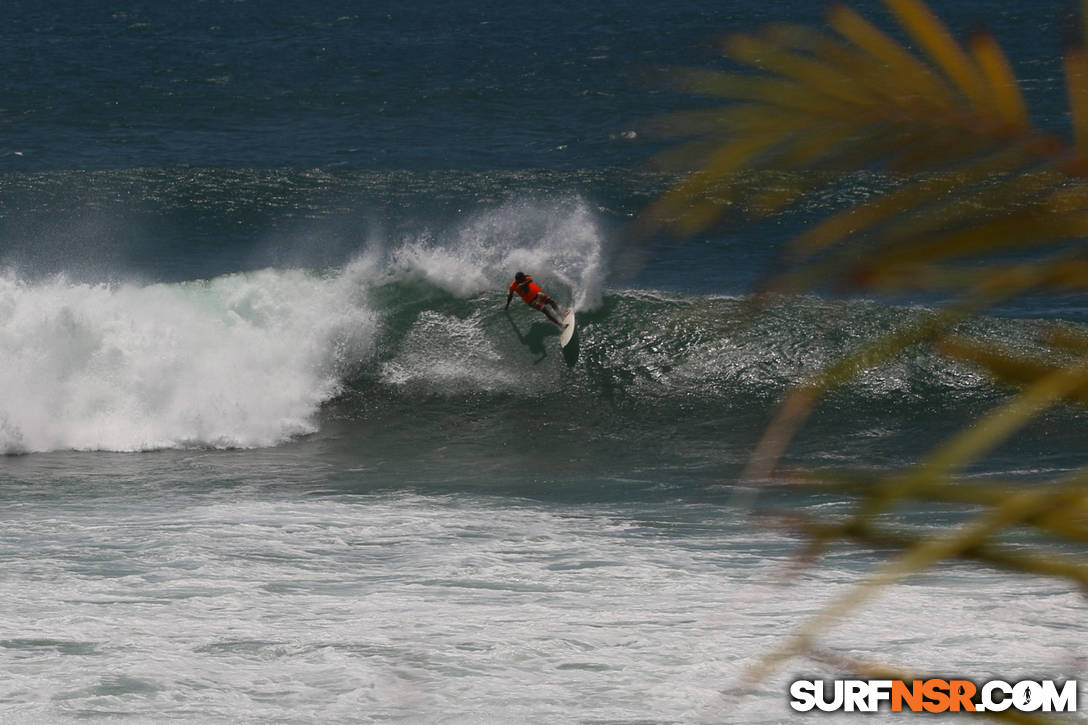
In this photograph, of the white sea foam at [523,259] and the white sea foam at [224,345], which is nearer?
the white sea foam at [224,345]

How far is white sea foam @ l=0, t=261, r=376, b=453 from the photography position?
1474cm

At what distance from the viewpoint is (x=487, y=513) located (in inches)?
408

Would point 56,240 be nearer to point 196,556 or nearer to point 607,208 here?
point 607,208

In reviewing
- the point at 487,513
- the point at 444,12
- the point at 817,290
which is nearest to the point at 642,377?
the point at 487,513

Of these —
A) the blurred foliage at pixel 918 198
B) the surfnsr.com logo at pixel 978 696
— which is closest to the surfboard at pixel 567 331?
the surfnsr.com logo at pixel 978 696

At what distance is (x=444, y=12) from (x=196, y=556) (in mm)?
50694

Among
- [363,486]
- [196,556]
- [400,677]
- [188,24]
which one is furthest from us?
[188,24]

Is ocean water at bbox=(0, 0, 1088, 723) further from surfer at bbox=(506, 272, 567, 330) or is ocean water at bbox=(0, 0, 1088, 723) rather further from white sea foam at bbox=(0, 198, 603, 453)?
surfer at bbox=(506, 272, 567, 330)

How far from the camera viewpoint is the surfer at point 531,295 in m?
16.2

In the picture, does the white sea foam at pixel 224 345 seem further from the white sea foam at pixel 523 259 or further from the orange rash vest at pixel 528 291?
the orange rash vest at pixel 528 291

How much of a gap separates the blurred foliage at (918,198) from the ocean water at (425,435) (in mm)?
54

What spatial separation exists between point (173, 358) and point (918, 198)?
16.2 m

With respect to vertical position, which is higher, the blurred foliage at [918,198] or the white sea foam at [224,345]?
the blurred foliage at [918,198]

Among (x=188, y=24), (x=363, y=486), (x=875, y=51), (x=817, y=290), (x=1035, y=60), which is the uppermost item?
(x=188, y=24)
